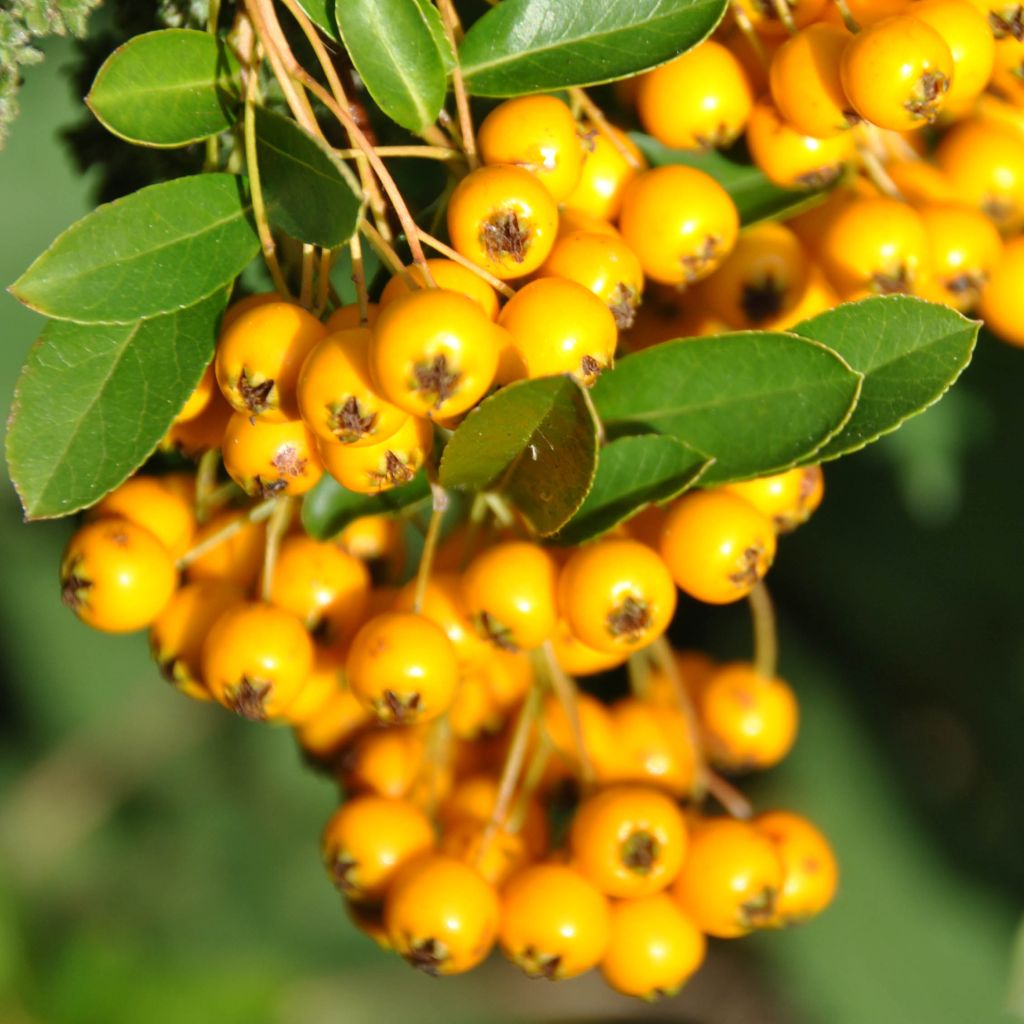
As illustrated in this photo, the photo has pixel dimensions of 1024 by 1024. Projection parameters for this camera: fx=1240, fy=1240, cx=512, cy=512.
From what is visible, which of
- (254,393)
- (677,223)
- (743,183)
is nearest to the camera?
(254,393)

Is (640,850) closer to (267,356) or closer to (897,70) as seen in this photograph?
(267,356)

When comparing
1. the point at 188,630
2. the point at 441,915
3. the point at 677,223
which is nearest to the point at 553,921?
the point at 441,915

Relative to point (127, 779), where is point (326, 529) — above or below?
above

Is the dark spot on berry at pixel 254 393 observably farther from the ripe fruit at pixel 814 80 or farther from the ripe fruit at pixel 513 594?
the ripe fruit at pixel 814 80

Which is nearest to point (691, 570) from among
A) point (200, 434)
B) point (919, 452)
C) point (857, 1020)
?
point (200, 434)

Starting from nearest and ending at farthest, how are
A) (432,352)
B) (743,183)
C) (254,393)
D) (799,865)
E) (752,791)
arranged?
(432,352) < (254,393) < (743,183) < (799,865) < (752,791)

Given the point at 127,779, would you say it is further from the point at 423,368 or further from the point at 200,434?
the point at 423,368
